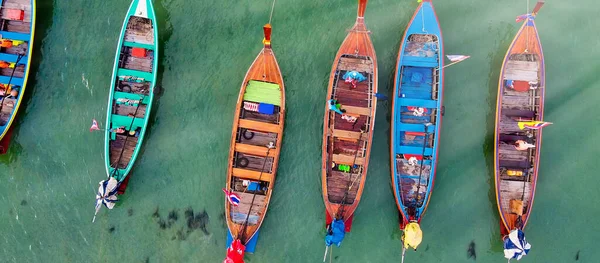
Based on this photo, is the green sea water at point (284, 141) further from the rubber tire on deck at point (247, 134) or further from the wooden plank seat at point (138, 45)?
the rubber tire on deck at point (247, 134)

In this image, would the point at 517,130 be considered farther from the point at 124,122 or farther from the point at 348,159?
the point at 124,122

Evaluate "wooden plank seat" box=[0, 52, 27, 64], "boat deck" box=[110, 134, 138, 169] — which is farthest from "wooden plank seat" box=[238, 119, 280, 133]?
"wooden plank seat" box=[0, 52, 27, 64]

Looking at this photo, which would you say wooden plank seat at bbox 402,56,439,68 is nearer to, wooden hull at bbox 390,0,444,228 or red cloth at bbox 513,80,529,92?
wooden hull at bbox 390,0,444,228

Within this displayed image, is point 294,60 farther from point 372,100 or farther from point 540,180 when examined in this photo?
point 540,180

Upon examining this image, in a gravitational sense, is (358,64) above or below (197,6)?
below

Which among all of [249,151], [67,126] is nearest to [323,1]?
[249,151]

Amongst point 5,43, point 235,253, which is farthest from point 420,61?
point 5,43
